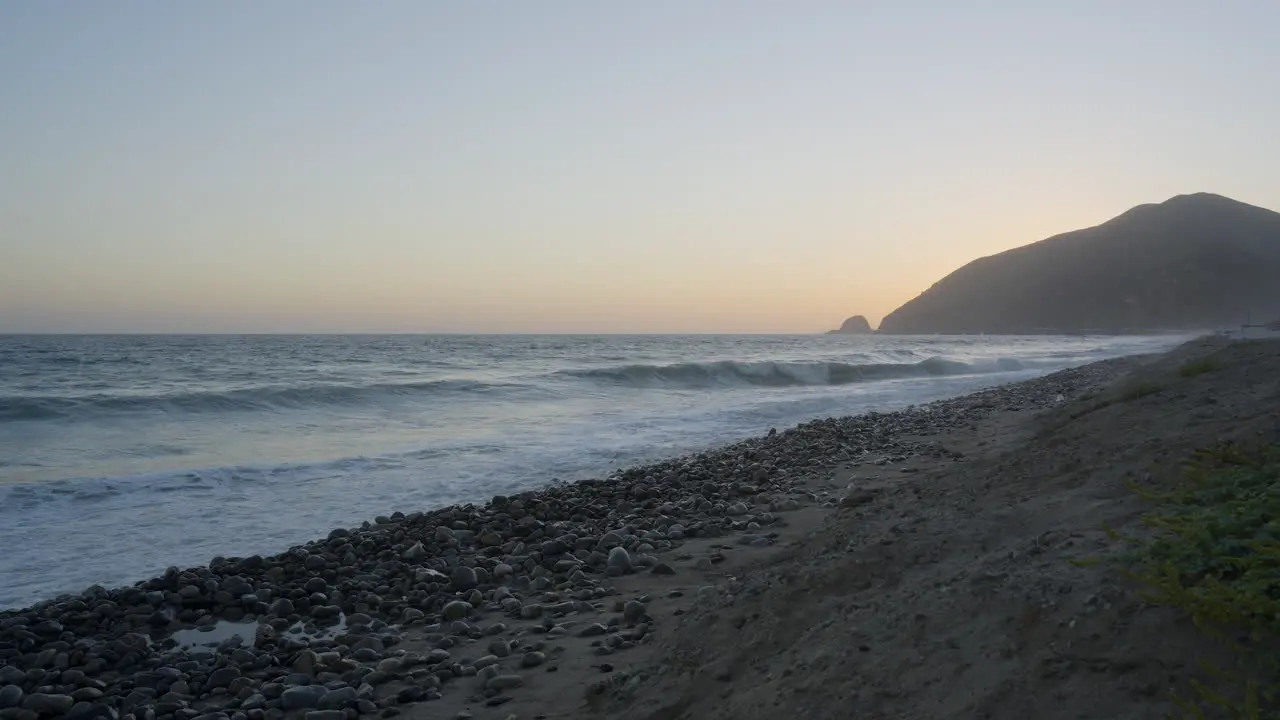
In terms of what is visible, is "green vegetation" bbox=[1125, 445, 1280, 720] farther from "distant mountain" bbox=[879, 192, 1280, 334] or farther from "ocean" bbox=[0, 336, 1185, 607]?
"distant mountain" bbox=[879, 192, 1280, 334]

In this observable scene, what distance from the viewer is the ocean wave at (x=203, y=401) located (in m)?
20.2

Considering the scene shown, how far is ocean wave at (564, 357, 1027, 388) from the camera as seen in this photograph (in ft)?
110

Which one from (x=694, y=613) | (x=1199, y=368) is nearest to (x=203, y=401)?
(x=694, y=613)

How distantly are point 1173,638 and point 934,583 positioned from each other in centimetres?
112

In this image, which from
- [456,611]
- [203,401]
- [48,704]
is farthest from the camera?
[203,401]

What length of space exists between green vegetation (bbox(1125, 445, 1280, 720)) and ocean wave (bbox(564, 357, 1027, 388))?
28366 millimetres

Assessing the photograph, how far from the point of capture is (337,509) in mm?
9758

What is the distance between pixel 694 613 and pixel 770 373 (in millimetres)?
32721

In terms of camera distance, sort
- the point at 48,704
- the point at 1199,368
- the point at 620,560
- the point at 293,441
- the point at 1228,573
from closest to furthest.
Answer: the point at 1228,573, the point at 48,704, the point at 620,560, the point at 1199,368, the point at 293,441

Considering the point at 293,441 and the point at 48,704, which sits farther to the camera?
the point at 293,441

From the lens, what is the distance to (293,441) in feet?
52.3

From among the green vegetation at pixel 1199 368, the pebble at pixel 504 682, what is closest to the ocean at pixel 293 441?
the pebble at pixel 504 682

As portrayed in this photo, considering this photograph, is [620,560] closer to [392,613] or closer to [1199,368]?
[392,613]

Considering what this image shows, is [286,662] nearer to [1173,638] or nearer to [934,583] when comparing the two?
[934,583]
